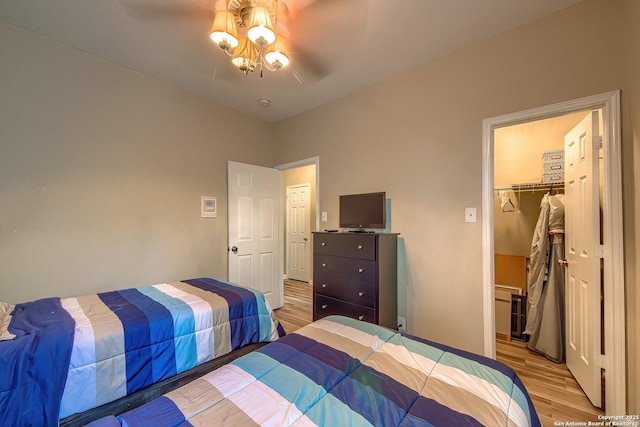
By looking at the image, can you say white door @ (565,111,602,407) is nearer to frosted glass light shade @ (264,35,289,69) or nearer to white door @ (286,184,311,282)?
frosted glass light shade @ (264,35,289,69)

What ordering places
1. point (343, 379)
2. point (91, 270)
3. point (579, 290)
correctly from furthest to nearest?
point (91, 270) → point (579, 290) → point (343, 379)

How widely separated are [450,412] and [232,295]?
1.71 meters

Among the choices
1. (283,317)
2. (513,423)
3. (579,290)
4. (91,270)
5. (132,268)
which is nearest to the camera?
(513,423)

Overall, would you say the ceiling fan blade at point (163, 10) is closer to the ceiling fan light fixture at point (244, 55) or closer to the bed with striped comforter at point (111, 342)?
the ceiling fan light fixture at point (244, 55)

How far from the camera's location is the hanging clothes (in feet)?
7.79

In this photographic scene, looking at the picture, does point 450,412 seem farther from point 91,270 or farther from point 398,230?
point 91,270

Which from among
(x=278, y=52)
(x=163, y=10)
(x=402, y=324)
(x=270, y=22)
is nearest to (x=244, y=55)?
(x=278, y=52)

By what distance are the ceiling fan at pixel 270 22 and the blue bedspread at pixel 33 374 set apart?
6.18 feet

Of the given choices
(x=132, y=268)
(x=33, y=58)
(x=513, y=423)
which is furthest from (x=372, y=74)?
(x=132, y=268)

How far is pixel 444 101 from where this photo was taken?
2371 millimetres

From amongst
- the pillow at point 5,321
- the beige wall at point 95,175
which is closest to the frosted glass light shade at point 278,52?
the beige wall at point 95,175

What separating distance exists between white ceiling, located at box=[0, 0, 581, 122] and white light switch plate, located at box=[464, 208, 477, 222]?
1447mm

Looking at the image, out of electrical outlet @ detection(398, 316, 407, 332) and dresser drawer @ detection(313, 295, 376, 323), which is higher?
dresser drawer @ detection(313, 295, 376, 323)

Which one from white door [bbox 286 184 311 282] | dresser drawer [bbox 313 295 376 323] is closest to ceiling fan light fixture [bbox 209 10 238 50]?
dresser drawer [bbox 313 295 376 323]
